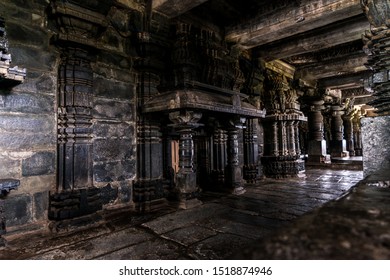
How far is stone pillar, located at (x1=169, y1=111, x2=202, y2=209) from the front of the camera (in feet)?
13.8

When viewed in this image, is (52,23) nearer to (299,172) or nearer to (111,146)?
(111,146)

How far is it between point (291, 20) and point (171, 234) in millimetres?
4772

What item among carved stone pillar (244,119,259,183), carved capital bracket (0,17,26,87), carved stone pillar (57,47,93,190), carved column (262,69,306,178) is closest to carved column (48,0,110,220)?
carved stone pillar (57,47,93,190)

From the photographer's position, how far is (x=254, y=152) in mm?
7254

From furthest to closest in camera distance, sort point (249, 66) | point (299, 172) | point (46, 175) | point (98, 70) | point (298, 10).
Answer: point (299, 172)
point (249, 66)
point (298, 10)
point (98, 70)
point (46, 175)

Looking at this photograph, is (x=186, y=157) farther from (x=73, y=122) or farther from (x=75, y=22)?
(x=75, y=22)

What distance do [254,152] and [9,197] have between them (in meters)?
6.04

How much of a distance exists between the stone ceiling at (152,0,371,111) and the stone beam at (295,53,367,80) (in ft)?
0.10

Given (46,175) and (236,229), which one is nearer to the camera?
(236,229)

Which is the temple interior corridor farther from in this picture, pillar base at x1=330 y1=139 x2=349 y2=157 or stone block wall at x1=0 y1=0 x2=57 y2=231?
pillar base at x1=330 y1=139 x2=349 y2=157

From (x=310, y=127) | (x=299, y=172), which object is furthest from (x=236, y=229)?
(x=310, y=127)

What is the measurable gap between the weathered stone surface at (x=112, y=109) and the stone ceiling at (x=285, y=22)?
77.7 inches

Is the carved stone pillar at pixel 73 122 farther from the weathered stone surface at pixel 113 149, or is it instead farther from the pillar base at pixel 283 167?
the pillar base at pixel 283 167

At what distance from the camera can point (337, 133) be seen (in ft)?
43.0
